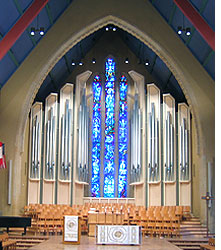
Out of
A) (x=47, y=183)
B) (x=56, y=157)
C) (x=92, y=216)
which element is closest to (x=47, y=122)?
(x=56, y=157)

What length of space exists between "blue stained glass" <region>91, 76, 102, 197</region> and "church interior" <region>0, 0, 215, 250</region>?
0.16ft

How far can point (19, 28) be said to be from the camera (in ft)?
41.4

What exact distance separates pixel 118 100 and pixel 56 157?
4.31 meters

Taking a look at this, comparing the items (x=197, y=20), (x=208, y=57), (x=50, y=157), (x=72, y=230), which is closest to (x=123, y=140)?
(x=50, y=157)

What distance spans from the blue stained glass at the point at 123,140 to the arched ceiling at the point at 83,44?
1648 mm

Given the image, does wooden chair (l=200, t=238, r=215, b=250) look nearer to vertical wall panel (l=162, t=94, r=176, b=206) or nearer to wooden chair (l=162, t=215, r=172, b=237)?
wooden chair (l=162, t=215, r=172, b=237)

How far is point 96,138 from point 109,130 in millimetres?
754

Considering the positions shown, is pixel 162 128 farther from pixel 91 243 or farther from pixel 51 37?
pixel 91 243

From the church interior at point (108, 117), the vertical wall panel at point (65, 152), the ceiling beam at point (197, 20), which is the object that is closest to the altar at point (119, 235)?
the church interior at point (108, 117)

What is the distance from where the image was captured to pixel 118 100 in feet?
66.1

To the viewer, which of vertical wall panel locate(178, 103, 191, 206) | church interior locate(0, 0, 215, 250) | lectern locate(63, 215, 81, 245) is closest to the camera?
lectern locate(63, 215, 81, 245)

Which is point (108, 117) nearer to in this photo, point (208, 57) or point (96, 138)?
point (96, 138)

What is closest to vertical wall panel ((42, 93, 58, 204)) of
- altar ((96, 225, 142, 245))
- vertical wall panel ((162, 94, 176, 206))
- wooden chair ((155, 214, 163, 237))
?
vertical wall panel ((162, 94, 176, 206))

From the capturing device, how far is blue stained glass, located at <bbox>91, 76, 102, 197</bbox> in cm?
1953
